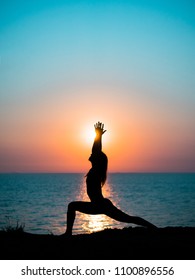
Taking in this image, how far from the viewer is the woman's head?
8.48 m

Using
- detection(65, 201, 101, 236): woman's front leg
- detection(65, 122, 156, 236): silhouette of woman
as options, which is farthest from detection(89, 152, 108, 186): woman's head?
detection(65, 201, 101, 236): woman's front leg

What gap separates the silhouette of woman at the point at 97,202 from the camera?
8078 mm

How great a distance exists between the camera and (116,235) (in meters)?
9.36

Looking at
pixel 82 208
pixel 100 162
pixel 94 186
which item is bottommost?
pixel 82 208

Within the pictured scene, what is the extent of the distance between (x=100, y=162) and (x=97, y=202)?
40.8 inches

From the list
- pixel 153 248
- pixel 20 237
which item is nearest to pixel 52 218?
pixel 20 237

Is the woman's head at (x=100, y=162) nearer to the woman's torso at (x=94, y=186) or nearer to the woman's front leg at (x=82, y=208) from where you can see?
the woman's torso at (x=94, y=186)

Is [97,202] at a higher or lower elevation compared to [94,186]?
lower

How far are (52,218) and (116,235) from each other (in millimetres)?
36075

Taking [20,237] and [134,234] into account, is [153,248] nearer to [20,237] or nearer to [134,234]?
[134,234]

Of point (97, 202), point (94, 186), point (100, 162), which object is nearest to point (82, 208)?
point (97, 202)

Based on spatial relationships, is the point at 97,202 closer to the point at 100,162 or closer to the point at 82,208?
the point at 82,208

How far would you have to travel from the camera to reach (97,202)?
26.5ft

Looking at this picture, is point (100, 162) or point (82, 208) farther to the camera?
point (100, 162)
